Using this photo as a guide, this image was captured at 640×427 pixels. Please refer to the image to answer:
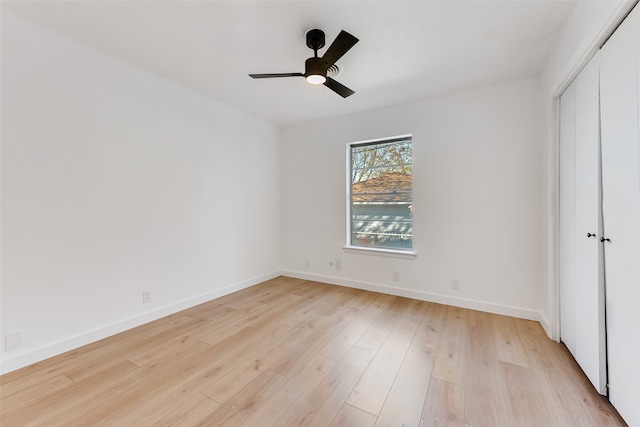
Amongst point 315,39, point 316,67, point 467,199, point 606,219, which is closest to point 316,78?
point 316,67

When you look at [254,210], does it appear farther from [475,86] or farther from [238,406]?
[475,86]

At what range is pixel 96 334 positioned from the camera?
2262mm

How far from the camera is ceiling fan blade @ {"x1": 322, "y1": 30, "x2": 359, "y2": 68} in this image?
5.48ft

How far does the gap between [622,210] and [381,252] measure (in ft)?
7.86

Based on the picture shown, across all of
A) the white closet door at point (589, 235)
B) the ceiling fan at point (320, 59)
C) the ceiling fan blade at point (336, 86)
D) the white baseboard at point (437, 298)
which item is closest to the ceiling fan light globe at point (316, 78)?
the ceiling fan at point (320, 59)

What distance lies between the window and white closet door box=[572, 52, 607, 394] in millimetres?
1724

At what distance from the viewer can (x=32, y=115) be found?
1.94 meters

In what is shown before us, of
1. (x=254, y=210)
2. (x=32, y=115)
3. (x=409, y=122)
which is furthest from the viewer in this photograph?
(x=254, y=210)

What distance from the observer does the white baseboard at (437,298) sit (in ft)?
8.81

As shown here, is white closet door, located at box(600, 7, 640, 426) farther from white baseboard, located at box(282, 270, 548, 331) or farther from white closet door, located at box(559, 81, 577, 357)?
white baseboard, located at box(282, 270, 548, 331)

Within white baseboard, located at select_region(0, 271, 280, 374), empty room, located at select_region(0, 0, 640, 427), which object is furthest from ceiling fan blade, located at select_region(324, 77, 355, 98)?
white baseboard, located at select_region(0, 271, 280, 374)

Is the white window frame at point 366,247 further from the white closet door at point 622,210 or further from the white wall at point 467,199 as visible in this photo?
the white closet door at point 622,210

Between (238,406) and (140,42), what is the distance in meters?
2.88

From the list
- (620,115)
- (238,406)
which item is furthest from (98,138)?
(620,115)
